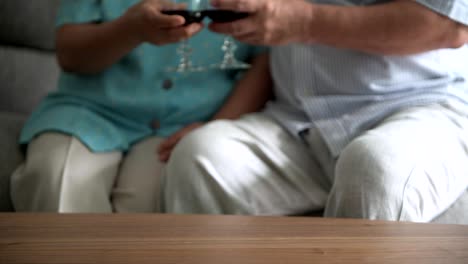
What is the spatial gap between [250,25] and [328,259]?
0.47 m

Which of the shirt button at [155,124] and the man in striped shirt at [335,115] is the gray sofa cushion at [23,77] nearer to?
the shirt button at [155,124]

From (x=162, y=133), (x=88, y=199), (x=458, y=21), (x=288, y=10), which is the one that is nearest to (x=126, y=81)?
(x=162, y=133)

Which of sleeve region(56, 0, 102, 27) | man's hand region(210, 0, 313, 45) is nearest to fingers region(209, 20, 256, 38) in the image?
Result: man's hand region(210, 0, 313, 45)

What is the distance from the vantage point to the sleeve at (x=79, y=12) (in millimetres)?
1126

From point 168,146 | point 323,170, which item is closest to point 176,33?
point 168,146

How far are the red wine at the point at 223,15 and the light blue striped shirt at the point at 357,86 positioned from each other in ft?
0.57

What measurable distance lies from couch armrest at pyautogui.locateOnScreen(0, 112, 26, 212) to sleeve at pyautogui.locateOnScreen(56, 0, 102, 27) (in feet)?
0.76

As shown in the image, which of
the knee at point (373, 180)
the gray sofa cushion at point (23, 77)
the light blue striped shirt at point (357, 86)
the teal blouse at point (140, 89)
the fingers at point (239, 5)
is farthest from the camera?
the gray sofa cushion at point (23, 77)

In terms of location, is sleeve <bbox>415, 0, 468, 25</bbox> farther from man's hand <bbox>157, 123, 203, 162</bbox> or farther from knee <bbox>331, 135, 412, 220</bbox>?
man's hand <bbox>157, 123, 203, 162</bbox>

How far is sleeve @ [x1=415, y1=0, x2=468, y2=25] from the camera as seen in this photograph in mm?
860

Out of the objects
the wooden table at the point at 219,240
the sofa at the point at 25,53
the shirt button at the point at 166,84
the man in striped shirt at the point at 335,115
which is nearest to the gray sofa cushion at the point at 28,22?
the sofa at the point at 25,53

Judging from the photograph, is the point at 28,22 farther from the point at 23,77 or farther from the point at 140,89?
the point at 140,89

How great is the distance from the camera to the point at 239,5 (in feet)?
2.83

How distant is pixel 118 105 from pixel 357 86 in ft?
1.57
